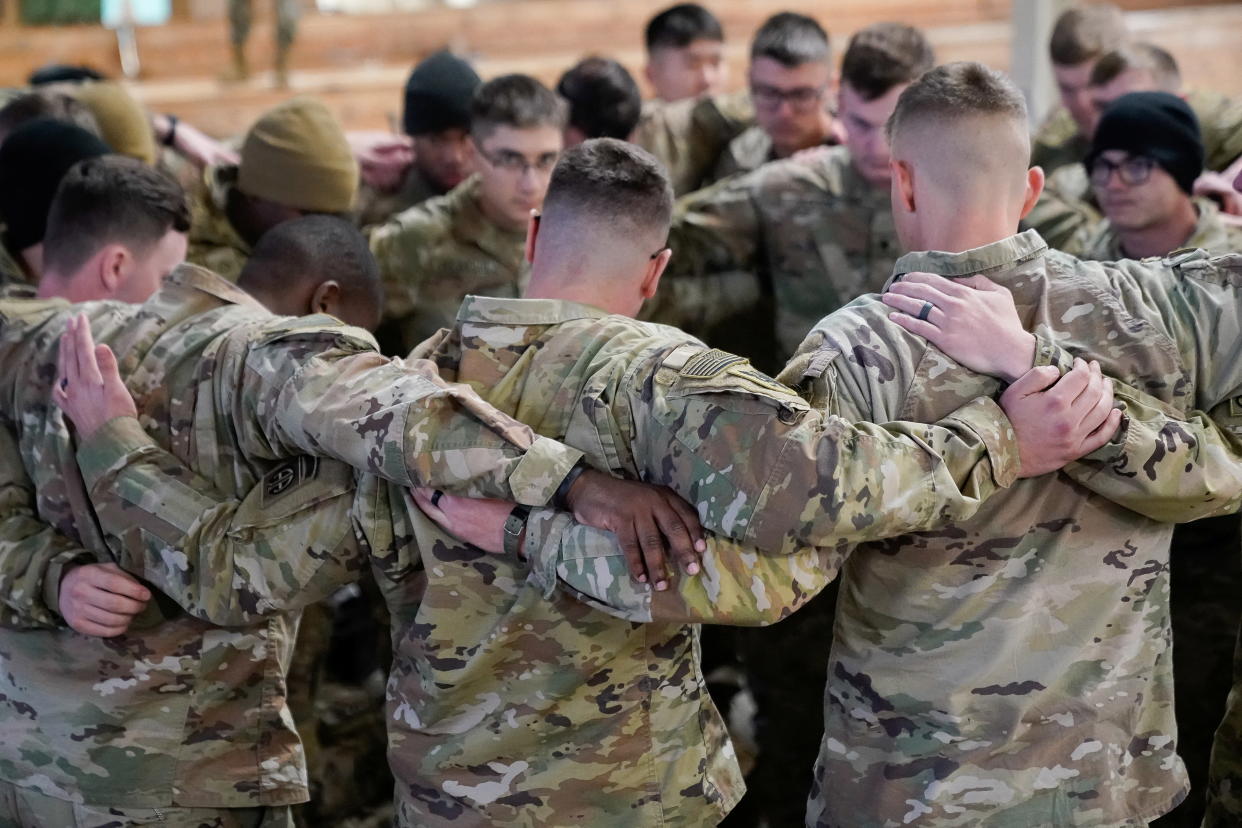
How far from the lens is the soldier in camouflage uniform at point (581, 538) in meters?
2.06

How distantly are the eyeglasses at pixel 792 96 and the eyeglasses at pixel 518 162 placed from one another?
89cm

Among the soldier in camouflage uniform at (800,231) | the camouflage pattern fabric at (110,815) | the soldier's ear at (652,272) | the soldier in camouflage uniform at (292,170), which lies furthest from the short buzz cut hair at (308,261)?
the soldier in camouflage uniform at (800,231)

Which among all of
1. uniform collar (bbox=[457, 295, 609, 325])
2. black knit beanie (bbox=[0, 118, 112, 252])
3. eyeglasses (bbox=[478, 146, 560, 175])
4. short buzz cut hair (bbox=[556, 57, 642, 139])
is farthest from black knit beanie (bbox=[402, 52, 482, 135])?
uniform collar (bbox=[457, 295, 609, 325])

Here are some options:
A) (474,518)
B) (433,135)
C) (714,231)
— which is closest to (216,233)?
(433,135)

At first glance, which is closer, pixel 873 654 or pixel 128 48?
pixel 873 654

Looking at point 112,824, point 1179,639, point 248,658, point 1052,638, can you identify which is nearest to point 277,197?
point 248,658

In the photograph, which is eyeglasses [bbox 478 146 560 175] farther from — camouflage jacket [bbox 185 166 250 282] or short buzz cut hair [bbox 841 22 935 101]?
short buzz cut hair [bbox 841 22 935 101]

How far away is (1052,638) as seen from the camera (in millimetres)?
2318

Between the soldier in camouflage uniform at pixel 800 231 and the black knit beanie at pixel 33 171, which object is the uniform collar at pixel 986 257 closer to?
the soldier in camouflage uniform at pixel 800 231

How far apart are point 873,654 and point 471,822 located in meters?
0.76

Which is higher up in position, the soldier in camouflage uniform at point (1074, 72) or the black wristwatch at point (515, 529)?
the soldier in camouflage uniform at point (1074, 72)

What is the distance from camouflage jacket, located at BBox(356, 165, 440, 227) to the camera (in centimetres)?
496

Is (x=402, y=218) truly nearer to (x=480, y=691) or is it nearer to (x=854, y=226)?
(x=854, y=226)

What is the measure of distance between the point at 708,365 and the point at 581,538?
342mm
